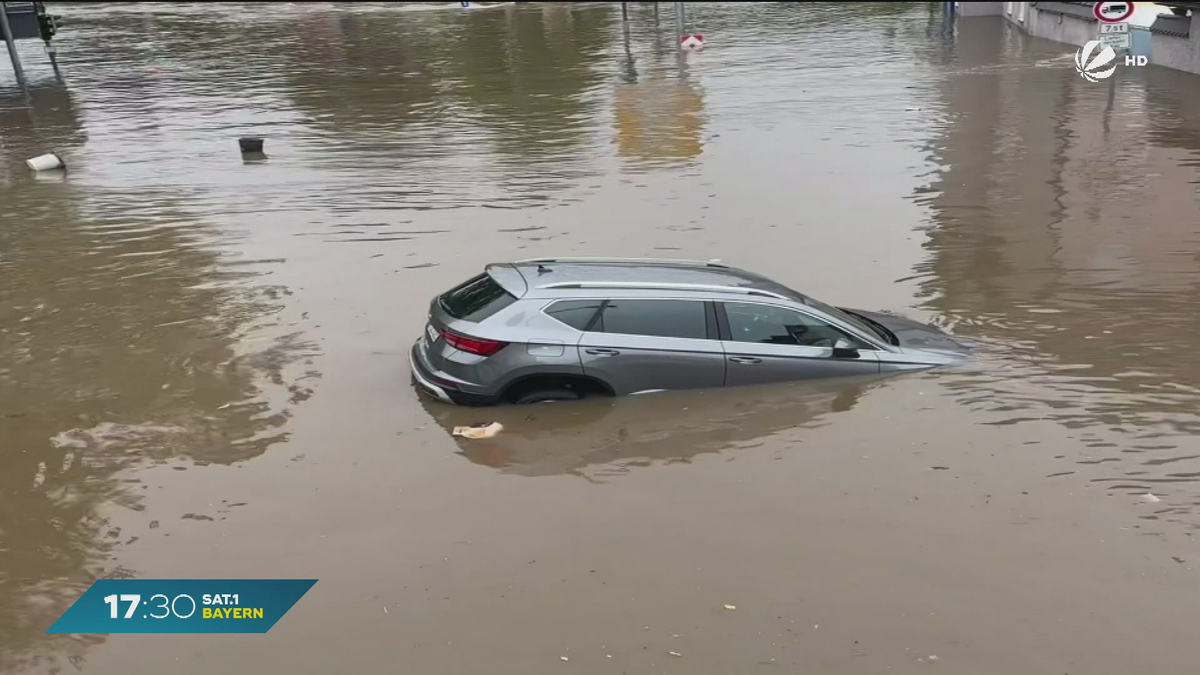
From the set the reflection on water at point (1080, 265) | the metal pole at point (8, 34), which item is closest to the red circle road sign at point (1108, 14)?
the reflection on water at point (1080, 265)

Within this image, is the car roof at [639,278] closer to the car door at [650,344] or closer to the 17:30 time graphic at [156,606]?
the car door at [650,344]

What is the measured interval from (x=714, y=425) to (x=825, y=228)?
25.4 feet

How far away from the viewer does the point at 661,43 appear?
4591 cm

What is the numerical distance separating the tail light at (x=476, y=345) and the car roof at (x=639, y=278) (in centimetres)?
54

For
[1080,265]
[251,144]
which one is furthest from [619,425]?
[251,144]

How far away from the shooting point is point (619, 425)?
31.0 ft

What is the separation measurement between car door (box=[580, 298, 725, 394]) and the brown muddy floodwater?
0.28 m

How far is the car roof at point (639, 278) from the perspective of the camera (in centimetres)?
959

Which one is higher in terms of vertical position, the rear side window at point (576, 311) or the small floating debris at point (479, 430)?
the rear side window at point (576, 311)

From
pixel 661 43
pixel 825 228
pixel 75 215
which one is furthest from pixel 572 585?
pixel 661 43

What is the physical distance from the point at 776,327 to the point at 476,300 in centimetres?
271

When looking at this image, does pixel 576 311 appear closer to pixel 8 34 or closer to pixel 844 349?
pixel 844 349

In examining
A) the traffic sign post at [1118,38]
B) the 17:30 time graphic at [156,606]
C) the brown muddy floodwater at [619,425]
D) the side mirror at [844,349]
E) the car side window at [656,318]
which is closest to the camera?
the brown muddy floodwater at [619,425]

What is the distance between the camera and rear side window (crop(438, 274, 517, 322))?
9.45 meters
